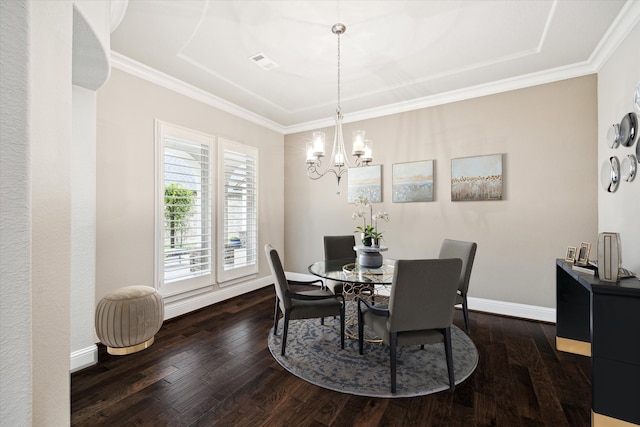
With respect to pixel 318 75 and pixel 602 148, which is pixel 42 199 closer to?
pixel 318 75

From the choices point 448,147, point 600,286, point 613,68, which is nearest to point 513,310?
point 600,286

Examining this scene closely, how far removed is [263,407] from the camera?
1.98 m

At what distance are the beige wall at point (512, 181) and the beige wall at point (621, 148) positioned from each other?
18 centimetres

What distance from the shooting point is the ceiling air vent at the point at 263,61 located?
9.96 ft

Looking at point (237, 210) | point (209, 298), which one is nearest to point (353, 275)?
point (209, 298)

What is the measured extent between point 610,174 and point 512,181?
90 cm

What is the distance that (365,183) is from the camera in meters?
4.66

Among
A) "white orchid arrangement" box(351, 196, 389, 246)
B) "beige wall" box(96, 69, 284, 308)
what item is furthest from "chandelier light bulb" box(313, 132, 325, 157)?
"beige wall" box(96, 69, 284, 308)

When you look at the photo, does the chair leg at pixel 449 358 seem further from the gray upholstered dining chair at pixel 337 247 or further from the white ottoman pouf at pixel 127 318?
the white ottoman pouf at pixel 127 318

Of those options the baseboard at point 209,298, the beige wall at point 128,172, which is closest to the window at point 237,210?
the baseboard at point 209,298

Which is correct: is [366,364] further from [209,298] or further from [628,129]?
[628,129]

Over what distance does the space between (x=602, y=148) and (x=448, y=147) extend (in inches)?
61.9

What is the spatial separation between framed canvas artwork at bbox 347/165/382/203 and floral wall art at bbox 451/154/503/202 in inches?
43.2

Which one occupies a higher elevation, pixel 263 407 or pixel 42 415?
pixel 42 415
